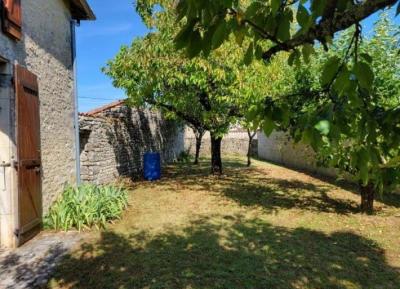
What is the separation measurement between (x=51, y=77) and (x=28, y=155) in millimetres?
2138

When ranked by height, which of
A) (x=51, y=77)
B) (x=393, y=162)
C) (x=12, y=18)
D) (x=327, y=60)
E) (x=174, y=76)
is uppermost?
(x=12, y=18)

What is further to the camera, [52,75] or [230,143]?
[230,143]

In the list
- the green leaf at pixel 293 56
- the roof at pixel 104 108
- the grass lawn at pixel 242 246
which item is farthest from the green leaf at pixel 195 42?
the roof at pixel 104 108

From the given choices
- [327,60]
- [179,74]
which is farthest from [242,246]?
[179,74]

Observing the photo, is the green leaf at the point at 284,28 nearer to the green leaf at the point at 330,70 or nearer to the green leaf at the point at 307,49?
the green leaf at the point at 330,70

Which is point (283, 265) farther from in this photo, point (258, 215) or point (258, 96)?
point (258, 96)

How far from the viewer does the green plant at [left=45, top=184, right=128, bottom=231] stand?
23.0 ft

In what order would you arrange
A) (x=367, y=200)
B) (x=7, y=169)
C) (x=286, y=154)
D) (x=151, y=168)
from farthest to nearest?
(x=286, y=154)
(x=151, y=168)
(x=367, y=200)
(x=7, y=169)

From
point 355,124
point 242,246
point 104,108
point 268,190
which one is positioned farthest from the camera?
point 104,108

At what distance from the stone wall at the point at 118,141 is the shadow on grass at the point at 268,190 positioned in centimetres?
156

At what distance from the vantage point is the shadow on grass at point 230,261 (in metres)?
4.59

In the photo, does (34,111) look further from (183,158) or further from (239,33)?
(183,158)

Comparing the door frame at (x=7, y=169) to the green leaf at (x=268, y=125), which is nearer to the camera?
the green leaf at (x=268, y=125)

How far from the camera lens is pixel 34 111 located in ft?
21.7
